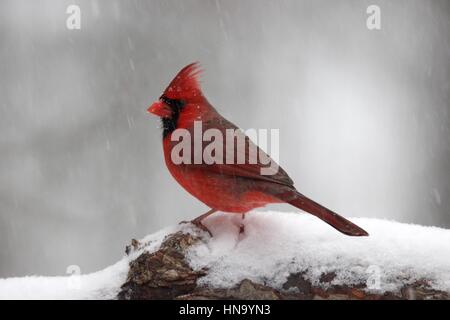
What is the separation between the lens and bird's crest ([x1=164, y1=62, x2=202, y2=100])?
3244 millimetres

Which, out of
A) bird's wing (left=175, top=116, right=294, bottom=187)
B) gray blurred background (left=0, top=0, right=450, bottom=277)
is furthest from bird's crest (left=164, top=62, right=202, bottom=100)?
gray blurred background (left=0, top=0, right=450, bottom=277)

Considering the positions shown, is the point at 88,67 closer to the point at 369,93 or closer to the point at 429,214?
the point at 369,93

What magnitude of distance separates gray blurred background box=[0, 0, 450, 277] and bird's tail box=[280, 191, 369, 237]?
1850 mm

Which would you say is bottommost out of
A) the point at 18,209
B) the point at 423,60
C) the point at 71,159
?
the point at 18,209

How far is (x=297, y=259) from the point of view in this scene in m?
2.51

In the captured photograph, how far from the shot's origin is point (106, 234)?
477cm

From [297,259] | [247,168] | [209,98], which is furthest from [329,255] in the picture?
[209,98]

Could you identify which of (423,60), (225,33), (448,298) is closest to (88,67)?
(225,33)

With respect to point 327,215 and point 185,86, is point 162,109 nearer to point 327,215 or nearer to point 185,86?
point 185,86

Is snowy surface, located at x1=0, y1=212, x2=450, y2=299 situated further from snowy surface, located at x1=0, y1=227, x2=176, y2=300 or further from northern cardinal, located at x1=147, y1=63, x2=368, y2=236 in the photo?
northern cardinal, located at x1=147, y1=63, x2=368, y2=236

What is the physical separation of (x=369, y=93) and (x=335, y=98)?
26 cm

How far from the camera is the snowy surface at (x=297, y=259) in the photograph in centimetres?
241

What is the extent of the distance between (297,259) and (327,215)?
0.95 ft

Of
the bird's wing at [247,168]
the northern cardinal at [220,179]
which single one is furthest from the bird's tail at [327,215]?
the bird's wing at [247,168]
